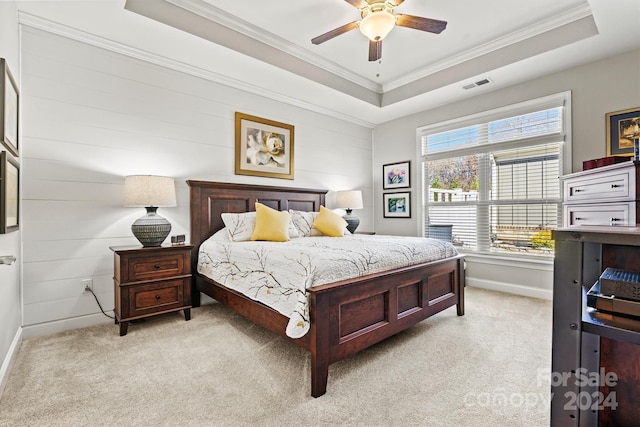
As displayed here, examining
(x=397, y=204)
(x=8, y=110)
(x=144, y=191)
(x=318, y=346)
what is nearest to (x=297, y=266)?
(x=318, y=346)

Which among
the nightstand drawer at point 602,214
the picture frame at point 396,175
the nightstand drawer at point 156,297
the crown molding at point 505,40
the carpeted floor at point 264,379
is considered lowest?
the carpeted floor at point 264,379

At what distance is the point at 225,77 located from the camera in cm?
362

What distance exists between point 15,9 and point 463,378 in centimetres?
421

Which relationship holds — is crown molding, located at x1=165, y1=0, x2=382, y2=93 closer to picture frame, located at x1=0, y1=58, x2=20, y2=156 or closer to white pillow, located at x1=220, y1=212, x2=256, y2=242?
picture frame, located at x1=0, y1=58, x2=20, y2=156

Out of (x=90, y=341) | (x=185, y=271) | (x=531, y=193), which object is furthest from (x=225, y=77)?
(x=531, y=193)

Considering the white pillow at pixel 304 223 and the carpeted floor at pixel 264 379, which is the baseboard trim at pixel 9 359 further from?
the white pillow at pixel 304 223

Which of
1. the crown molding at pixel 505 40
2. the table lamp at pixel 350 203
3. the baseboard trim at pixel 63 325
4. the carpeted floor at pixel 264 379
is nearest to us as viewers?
the carpeted floor at pixel 264 379

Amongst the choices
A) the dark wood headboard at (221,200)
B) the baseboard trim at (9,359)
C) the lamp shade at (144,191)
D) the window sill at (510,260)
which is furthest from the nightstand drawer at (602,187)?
the baseboard trim at (9,359)

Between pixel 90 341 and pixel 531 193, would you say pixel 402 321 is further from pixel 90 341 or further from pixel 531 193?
pixel 531 193

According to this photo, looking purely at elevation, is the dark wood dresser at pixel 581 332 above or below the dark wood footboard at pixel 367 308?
above

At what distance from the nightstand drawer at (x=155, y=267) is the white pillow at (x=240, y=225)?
1.96 ft

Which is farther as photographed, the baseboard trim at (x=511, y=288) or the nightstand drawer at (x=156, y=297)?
the baseboard trim at (x=511, y=288)

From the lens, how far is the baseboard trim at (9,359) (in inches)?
70.0

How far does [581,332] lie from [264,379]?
5.40ft
